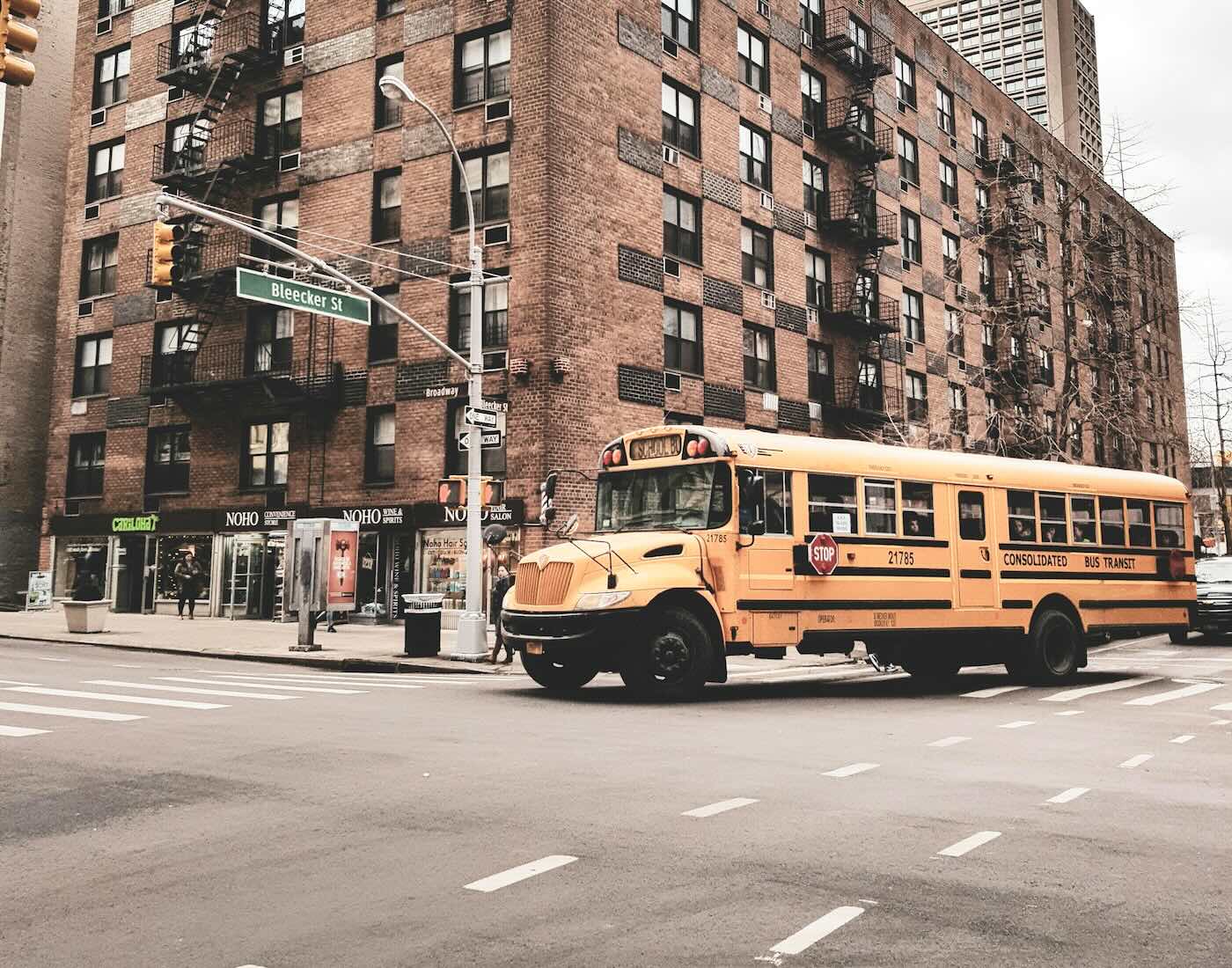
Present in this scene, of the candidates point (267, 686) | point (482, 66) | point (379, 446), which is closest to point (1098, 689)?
point (267, 686)

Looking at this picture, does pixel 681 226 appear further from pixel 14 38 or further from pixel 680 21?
pixel 14 38

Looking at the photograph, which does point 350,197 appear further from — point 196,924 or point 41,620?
point 196,924

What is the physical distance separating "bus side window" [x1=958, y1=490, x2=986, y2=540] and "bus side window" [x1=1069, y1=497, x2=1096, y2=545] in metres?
1.91

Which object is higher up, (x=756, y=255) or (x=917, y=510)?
(x=756, y=255)

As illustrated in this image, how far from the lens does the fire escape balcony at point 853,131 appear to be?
117ft

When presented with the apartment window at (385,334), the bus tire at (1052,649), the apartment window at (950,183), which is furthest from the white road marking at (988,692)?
→ the apartment window at (950,183)

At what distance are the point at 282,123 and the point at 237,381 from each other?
7899 millimetres

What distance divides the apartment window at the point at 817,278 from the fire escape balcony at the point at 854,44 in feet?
22.6

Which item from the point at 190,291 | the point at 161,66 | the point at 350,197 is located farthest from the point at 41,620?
the point at 161,66

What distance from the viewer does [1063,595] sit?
53.1 feet

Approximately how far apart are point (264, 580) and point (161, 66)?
54.3 feet

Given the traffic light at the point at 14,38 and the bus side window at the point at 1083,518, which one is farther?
the bus side window at the point at 1083,518

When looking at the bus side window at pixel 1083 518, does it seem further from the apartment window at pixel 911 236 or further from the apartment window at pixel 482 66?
the apartment window at pixel 911 236

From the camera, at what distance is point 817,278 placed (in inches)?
1395
